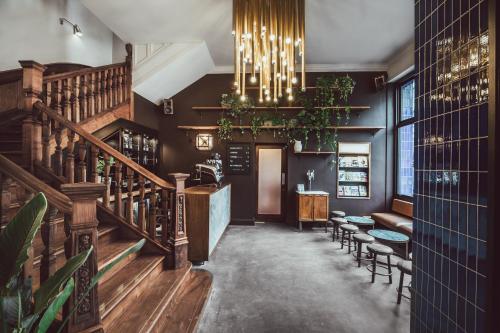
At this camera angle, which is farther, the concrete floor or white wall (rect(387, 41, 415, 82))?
white wall (rect(387, 41, 415, 82))

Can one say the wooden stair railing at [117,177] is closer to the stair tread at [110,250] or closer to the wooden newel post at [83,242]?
the stair tread at [110,250]

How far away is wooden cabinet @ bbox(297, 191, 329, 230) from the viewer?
5.52 m

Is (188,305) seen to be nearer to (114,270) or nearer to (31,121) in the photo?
(114,270)

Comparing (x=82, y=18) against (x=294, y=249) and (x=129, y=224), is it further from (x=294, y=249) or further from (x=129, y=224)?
(x=294, y=249)

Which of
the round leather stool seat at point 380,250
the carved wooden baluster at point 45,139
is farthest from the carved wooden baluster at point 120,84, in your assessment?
the round leather stool seat at point 380,250

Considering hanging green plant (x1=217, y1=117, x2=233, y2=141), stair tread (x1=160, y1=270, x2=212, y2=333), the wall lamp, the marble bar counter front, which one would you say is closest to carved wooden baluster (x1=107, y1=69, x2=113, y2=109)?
the wall lamp

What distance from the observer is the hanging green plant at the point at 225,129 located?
237 inches

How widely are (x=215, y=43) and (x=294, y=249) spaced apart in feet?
14.9

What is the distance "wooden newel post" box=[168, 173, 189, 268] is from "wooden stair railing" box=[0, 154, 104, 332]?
4.39 ft

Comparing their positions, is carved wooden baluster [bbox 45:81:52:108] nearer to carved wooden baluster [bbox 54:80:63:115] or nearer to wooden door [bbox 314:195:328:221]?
carved wooden baluster [bbox 54:80:63:115]

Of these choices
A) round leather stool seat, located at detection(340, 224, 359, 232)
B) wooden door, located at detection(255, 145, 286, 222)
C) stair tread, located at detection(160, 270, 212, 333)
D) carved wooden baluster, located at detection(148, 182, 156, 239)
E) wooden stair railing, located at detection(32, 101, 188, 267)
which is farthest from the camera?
wooden door, located at detection(255, 145, 286, 222)

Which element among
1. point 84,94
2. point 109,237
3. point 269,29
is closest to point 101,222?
point 109,237

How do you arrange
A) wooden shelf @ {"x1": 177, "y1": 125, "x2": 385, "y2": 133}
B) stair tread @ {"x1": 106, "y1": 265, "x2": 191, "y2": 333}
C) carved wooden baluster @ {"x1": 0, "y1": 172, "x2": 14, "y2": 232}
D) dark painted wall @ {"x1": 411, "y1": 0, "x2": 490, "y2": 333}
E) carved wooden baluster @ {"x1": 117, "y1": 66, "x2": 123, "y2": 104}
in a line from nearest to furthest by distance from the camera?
dark painted wall @ {"x1": 411, "y1": 0, "x2": 490, "y2": 333}, carved wooden baluster @ {"x1": 0, "y1": 172, "x2": 14, "y2": 232}, stair tread @ {"x1": 106, "y1": 265, "x2": 191, "y2": 333}, carved wooden baluster @ {"x1": 117, "y1": 66, "x2": 123, "y2": 104}, wooden shelf @ {"x1": 177, "y1": 125, "x2": 385, "y2": 133}

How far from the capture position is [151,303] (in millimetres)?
2170
